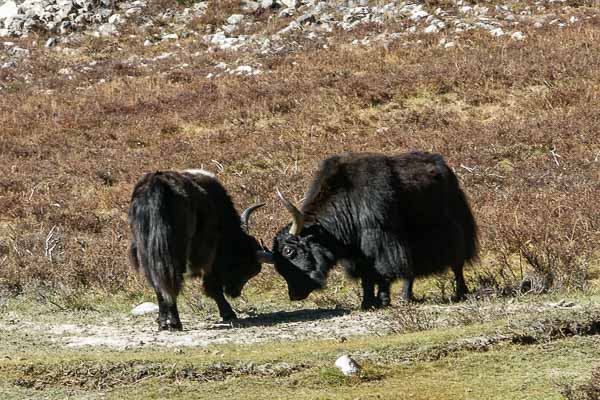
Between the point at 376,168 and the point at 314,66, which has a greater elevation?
the point at 376,168

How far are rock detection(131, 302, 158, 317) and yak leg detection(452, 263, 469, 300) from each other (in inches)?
125

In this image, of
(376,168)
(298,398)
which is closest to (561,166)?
(376,168)

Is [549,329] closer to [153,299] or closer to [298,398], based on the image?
[298,398]

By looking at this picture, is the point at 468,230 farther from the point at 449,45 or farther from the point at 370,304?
the point at 449,45

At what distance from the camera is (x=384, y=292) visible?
9.79 m

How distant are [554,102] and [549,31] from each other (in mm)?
5307

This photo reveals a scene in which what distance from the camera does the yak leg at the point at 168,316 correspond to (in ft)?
29.4

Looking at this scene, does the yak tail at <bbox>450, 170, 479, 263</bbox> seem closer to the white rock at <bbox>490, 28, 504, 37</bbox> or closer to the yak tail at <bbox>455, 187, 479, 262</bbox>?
the yak tail at <bbox>455, 187, 479, 262</bbox>

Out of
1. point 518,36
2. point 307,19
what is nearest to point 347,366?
point 518,36

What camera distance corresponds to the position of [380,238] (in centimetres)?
963

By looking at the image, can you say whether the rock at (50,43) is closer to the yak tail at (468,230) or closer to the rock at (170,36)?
the rock at (170,36)

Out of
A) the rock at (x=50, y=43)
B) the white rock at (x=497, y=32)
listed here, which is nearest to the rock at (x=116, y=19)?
the rock at (x=50, y=43)

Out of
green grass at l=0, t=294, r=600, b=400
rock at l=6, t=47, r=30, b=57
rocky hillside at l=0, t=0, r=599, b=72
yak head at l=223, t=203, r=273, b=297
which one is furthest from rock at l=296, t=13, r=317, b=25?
green grass at l=0, t=294, r=600, b=400

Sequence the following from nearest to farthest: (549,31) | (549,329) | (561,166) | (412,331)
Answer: (549,329), (412,331), (561,166), (549,31)
